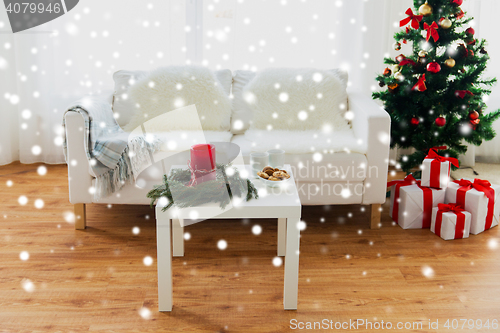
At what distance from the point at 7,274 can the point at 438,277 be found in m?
1.80

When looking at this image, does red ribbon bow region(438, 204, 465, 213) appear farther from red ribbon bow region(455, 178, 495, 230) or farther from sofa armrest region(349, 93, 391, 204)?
sofa armrest region(349, 93, 391, 204)

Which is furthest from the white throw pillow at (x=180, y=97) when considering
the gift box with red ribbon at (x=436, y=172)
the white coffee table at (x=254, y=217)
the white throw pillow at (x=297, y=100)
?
the gift box with red ribbon at (x=436, y=172)

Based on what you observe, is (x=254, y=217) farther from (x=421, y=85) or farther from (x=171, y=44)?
(x=171, y=44)

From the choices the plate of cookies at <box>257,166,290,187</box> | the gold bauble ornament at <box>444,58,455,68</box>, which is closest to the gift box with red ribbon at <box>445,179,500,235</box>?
the gold bauble ornament at <box>444,58,455,68</box>

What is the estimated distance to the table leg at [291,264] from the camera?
1.59m

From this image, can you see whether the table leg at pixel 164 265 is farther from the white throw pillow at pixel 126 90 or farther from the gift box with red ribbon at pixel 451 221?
the gift box with red ribbon at pixel 451 221

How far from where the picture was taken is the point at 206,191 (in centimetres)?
158

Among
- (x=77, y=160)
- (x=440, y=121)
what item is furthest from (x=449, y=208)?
(x=77, y=160)

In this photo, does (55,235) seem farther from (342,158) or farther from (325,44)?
(325,44)

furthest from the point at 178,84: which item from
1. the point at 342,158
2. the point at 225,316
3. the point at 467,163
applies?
the point at 467,163

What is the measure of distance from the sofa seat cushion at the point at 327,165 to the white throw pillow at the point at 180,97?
467 millimetres

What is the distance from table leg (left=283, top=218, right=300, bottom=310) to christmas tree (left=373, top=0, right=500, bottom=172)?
1.40m

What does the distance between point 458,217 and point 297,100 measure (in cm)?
107

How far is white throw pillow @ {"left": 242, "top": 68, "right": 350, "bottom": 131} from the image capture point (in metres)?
2.62
